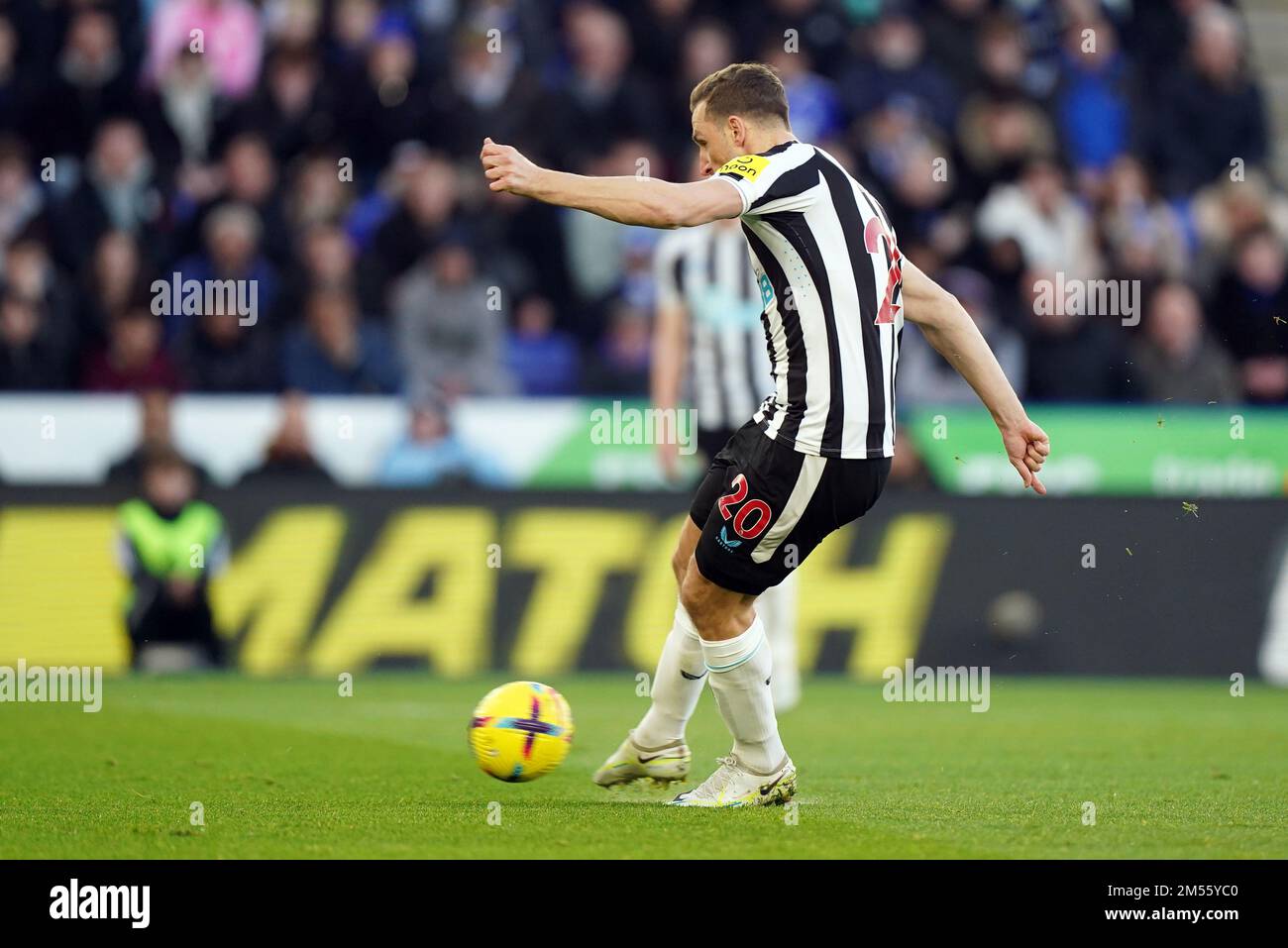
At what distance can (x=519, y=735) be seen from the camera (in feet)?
22.1

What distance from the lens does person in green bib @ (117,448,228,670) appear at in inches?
468

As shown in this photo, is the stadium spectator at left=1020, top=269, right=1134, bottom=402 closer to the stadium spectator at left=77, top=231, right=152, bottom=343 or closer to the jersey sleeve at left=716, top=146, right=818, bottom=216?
the stadium spectator at left=77, top=231, right=152, bottom=343

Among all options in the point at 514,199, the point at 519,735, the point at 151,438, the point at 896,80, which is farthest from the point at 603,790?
the point at 896,80

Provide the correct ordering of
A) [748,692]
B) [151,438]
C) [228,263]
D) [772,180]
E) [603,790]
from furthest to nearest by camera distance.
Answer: [228,263] → [151,438] → [603,790] → [748,692] → [772,180]

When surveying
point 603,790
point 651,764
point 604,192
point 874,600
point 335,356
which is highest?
point 335,356

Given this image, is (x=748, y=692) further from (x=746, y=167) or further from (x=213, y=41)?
(x=213, y=41)

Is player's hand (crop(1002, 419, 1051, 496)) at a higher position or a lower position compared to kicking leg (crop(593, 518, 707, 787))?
higher

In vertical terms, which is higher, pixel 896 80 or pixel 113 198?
pixel 896 80

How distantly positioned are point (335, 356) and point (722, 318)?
15.8 ft

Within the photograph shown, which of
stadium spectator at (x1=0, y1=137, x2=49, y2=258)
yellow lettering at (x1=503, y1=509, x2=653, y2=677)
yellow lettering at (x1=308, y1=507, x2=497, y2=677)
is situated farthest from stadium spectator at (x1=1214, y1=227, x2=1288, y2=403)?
stadium spectator at (x1=0, y1=137, x2=49, y2=258)

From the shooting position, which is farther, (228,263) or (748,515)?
(228,263)

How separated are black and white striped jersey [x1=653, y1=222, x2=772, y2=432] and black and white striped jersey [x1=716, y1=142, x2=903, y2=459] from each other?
333 centimetres
